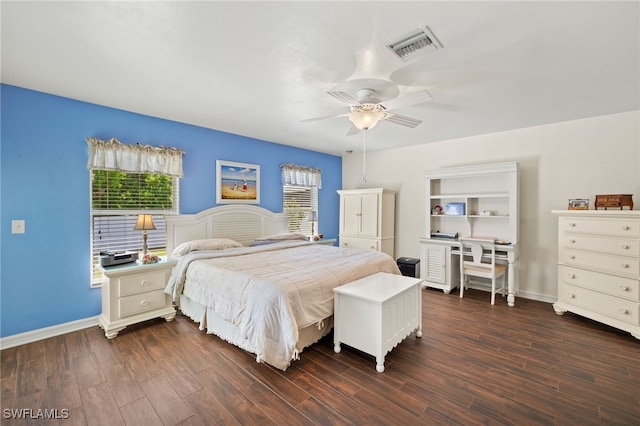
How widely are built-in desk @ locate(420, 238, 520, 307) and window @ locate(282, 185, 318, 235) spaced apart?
2.24 m

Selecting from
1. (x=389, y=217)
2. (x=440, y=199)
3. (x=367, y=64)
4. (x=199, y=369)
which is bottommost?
(x=199, y=369)

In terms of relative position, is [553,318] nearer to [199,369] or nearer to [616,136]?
[616,136]

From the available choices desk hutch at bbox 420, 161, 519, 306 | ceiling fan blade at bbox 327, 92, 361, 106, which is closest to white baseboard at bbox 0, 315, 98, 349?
ceiling fan blade at bbox 327, 92, 361, 106

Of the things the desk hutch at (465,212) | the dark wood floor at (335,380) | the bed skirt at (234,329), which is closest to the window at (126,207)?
the dark wood floor at (335,380)

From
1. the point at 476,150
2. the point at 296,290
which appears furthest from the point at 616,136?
the point at 296,290

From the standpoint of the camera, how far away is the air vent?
1814 millimetres

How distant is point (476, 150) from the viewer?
452cm

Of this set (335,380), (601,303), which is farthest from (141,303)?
(601,303)

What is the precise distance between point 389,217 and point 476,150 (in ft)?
6.02

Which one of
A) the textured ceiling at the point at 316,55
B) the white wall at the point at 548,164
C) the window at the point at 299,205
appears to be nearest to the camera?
the textured ceiling at the point at 316,55

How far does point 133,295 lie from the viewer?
117 inches

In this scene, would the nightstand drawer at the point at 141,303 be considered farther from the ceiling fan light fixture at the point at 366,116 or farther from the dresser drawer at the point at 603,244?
the dresser drawer at the point at 603,244

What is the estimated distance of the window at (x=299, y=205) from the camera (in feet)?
17.3

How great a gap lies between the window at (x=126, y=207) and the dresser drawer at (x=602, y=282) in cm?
501
